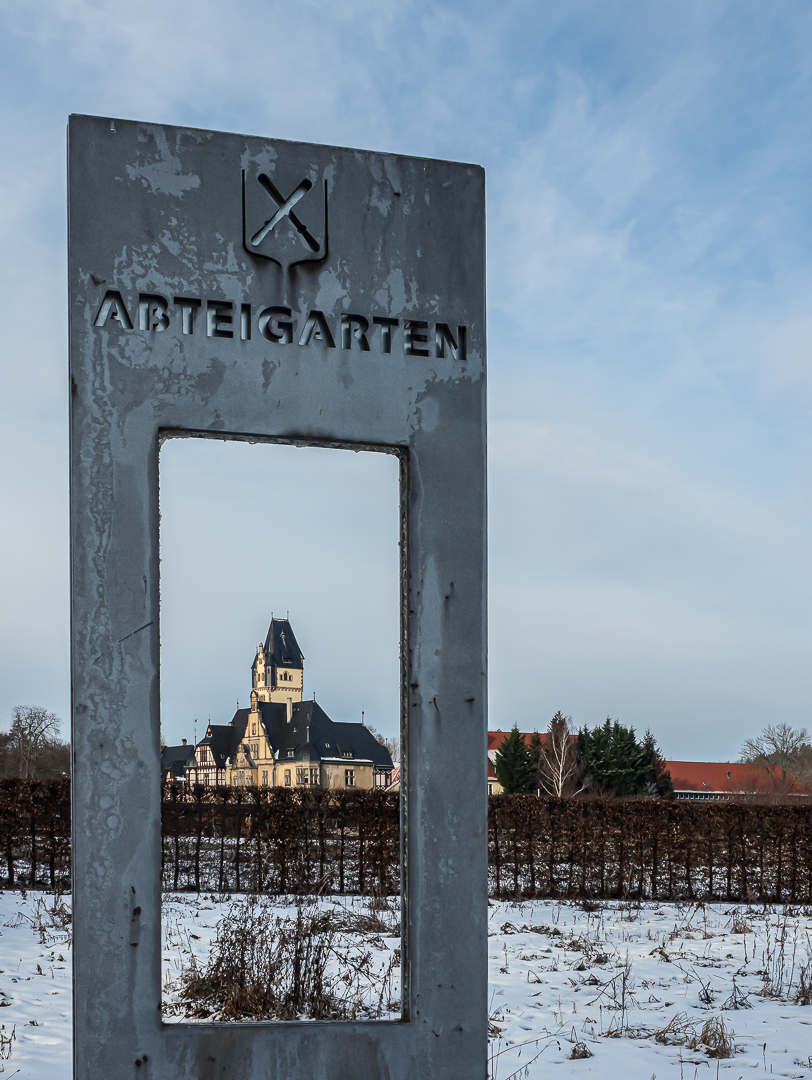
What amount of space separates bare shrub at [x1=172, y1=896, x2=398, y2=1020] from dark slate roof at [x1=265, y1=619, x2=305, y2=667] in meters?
1.49

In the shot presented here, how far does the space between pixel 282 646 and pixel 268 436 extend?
0.67 meters

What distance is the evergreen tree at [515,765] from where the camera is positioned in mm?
36281

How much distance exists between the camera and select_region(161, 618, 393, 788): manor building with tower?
9.59 feet

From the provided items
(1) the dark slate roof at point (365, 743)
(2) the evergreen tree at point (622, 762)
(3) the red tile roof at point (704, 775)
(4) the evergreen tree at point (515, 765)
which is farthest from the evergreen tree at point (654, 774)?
(1) the dark slate roof at point (365, 743)

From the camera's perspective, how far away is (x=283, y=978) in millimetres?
4395

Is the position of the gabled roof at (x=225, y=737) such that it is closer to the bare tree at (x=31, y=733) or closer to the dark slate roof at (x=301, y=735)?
the dark slate roof at (x=301, y=735)

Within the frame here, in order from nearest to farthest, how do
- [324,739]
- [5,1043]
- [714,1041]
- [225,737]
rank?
[225,737] < [324,739] < [5,1043] < [714,1041]

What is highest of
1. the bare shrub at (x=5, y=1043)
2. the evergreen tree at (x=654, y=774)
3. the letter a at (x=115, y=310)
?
the letter a at (x=115, y=310)

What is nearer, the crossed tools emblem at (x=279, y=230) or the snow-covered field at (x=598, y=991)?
the crossed tools emblem at (x=279, y=230)

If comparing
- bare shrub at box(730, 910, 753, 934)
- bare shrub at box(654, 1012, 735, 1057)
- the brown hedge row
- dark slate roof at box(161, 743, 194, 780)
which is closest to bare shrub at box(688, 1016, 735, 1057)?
bare shrub at box(654, 1012, 735, 1057)

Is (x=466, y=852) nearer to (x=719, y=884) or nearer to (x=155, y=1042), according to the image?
(x=155, y=1042)

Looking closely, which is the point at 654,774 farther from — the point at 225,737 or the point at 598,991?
the point at 225,737

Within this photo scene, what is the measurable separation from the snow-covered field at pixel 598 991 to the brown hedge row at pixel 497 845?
772mm

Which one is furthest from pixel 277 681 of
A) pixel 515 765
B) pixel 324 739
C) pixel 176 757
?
pixel 515 765
